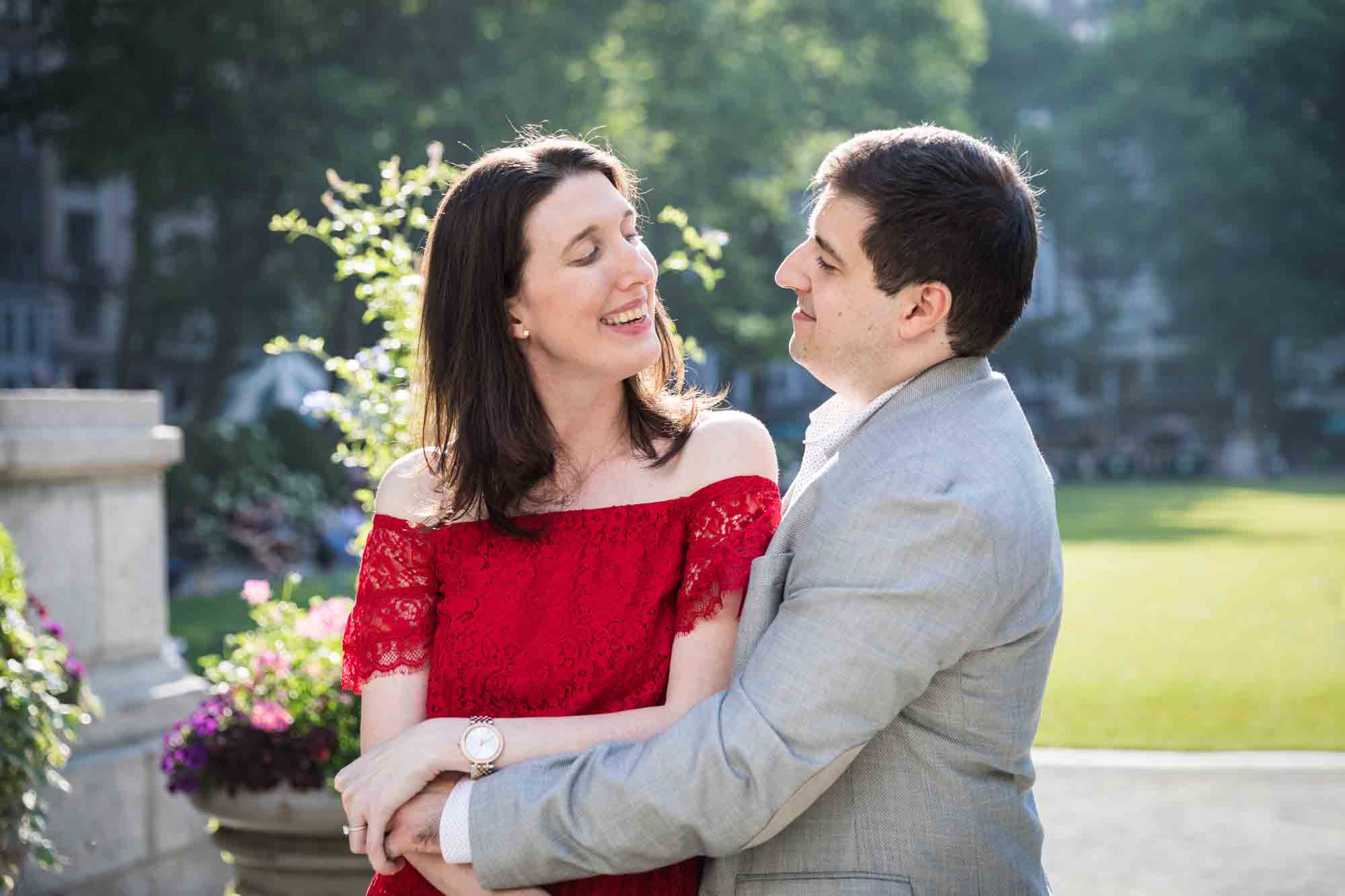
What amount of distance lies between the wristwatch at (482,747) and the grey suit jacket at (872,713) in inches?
2.9

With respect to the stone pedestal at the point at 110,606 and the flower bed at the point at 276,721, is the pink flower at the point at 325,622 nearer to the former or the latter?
the flower bed at the point at 276,721

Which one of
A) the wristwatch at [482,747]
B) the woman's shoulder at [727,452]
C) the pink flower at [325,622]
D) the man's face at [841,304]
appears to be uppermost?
the man's face at [841,304]

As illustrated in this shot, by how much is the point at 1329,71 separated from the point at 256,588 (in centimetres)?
4112

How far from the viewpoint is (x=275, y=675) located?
4375 mm

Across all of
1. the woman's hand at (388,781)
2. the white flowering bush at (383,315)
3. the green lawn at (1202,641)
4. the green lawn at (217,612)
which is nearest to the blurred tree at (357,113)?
the green lawn at (217,612)

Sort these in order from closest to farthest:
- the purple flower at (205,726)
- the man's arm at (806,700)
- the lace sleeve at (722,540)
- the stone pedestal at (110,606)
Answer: the man's arm at (806,700), the lace sleeve at (722,540), the purple flower at (205,726), the stone pedestal at (110,606)

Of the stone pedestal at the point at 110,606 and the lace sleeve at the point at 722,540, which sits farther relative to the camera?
the stone pedestal at the point at 110,606

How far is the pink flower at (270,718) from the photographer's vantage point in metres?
4.17

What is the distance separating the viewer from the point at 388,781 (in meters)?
2.44

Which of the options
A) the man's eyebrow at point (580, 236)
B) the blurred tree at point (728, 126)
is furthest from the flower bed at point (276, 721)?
the blurred tree at point (728, 126)

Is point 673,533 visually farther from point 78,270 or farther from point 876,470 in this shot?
point 78,270

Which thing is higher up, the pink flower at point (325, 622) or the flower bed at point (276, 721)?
the pink flower at point (325, 622)

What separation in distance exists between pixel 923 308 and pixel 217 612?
13862 mm

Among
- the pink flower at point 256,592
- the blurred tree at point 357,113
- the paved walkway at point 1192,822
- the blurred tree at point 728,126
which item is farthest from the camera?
the blurred tree at point 728,126
